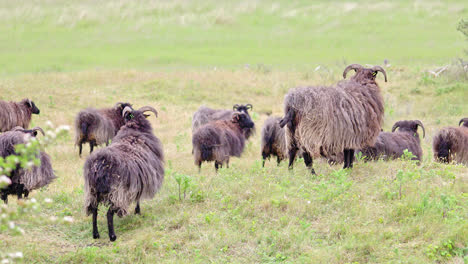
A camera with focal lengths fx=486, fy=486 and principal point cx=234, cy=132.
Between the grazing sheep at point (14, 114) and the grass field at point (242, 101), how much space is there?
1363 mm

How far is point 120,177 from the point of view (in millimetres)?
7043

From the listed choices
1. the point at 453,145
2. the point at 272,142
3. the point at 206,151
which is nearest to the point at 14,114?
the point at 206,151

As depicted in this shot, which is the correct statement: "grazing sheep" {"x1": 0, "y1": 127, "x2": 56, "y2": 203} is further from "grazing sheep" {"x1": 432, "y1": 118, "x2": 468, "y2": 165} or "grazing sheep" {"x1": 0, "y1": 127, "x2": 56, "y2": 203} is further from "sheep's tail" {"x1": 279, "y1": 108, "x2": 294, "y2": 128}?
"grazing sheep" {"x1": 432, "y1": 118, "x2": 468, "y2": 165}

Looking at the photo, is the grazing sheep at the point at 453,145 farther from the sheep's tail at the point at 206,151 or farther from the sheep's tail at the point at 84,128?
the sheep's tail at the point at 84,128

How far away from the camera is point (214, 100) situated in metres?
25.3

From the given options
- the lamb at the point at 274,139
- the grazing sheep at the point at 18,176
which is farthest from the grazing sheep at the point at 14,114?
the lamb at the point at 274,139

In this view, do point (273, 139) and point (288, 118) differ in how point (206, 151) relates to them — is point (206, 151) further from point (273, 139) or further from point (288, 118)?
point (288, 118)

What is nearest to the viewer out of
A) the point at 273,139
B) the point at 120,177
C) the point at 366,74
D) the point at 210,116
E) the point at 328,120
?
the point at 120,177

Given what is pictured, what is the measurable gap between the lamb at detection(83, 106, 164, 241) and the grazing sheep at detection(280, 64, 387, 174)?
97.7 inches

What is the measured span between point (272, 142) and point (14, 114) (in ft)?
30.7

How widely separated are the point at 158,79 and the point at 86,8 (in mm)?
35867

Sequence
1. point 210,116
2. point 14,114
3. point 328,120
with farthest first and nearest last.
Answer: point 14,114, point 210,116, point 328,120

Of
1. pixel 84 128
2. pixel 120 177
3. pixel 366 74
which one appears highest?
pixel 366 74

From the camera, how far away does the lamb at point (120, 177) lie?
6938 millimetres
